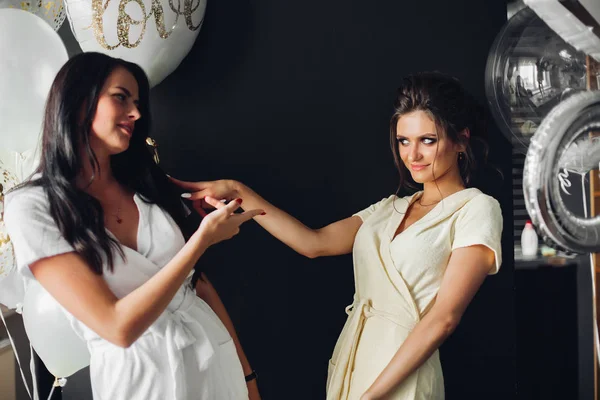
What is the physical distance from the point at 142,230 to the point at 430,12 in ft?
4.41

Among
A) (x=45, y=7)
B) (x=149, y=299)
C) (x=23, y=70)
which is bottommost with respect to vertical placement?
(x=149, y=299)

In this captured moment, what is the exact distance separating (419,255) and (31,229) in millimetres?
1072

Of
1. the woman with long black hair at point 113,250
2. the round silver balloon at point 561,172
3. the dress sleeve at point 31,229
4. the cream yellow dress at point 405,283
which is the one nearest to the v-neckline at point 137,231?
the woman with long black hair at point 113,250

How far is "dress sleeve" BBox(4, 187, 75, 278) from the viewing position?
152 cm

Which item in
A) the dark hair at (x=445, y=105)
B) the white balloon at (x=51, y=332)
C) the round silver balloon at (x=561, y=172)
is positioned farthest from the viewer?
the dark hair at (x=445, y=105)

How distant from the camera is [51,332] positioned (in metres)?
1.77

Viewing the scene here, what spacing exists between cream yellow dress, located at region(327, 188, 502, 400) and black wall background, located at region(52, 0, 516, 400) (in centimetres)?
36

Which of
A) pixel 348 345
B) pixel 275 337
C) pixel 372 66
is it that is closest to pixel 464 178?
pixel 372 66

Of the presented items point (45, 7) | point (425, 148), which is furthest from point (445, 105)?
point (45, 7)

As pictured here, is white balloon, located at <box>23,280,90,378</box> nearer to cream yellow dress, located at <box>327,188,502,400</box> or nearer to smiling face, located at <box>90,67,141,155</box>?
smiling face, located at <box>90,67,141,155</box>

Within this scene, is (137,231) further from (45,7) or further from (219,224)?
(45,7)

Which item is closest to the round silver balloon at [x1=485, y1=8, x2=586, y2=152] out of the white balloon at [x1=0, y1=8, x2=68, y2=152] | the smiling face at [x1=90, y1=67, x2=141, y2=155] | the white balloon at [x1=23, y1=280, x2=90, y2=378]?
the smiling face at [x1=90, y1=67, x2=141, y2=155]

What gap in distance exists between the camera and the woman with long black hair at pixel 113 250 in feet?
5.01

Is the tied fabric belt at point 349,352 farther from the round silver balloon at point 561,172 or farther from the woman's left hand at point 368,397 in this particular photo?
the round silver balloon at point 561,172
